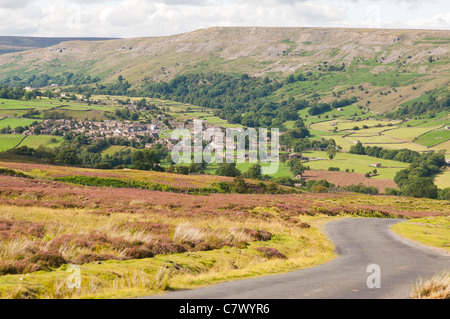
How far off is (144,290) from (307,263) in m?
10.5

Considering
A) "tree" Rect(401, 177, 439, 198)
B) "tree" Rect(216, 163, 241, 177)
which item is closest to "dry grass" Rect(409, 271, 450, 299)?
"tree" Rect(401, 177, 439, 198)

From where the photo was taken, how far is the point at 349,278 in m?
16.3

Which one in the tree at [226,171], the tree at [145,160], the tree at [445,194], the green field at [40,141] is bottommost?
the tree at [445,194]

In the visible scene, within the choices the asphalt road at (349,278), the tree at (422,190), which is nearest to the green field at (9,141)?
the tree at (422,190)

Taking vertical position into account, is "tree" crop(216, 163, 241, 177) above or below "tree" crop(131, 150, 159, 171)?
below

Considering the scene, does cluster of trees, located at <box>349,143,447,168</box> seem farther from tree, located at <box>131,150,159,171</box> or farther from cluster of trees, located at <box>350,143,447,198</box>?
tree, located at <box>131,150,159,171</box>

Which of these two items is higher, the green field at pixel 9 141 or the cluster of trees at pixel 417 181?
the green field at pixel 9 141

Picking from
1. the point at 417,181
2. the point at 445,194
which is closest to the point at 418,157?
the point at 445,194

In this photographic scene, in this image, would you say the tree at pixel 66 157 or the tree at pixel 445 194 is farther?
the tree at pixel 445 194

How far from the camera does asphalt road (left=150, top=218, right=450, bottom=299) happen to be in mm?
13242

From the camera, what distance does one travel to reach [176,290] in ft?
46.3

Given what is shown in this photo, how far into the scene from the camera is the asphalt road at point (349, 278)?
13242 mm

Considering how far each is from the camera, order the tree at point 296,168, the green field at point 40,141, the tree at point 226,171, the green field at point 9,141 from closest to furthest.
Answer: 1. the tree at point 226,171
2. the tree at point 296,168
3. the green field at point 9,141
4. the green field at point 40,141

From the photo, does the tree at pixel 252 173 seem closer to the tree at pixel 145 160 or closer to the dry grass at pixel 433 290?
the tree at pixel 145 160
